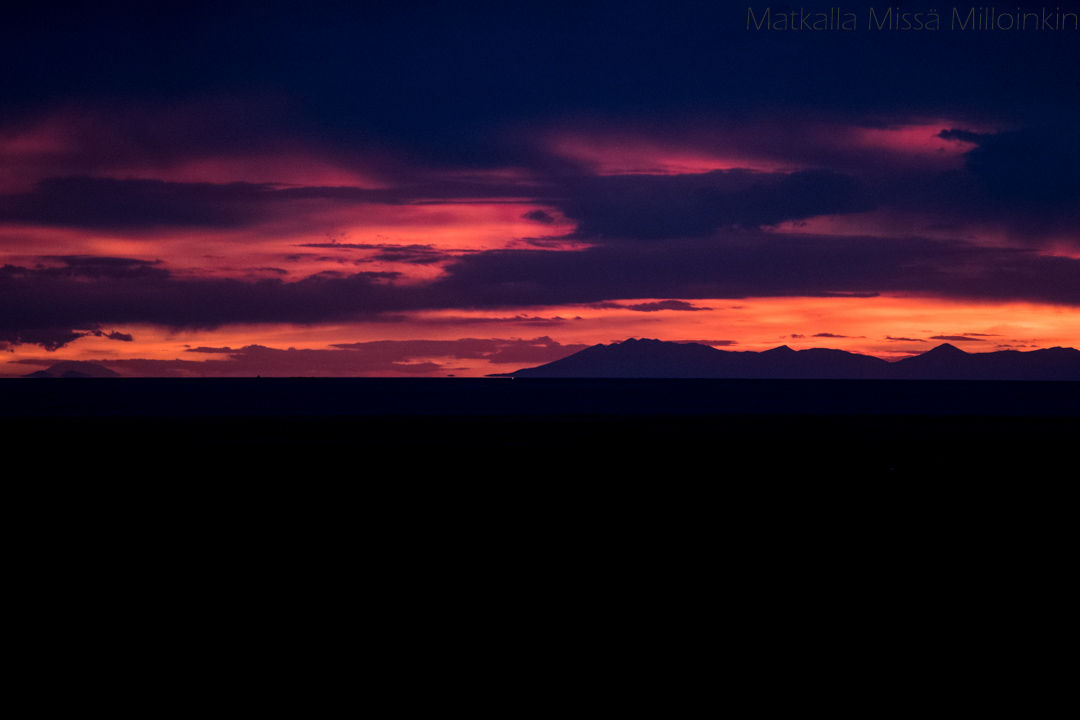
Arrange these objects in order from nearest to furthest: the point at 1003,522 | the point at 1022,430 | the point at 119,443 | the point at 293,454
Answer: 1. the point at 1003,522
2. the point at 293,454
3. the point at 119,443
4. the point at 1022,430

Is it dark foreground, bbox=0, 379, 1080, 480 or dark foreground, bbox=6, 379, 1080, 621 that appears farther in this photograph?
dark foreground, bbox=0, 379, 1080, 480

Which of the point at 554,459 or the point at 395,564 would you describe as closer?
the point at 395,564

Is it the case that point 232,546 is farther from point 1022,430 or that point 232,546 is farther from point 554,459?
point 1022,430

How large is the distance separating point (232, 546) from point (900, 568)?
11826 mm

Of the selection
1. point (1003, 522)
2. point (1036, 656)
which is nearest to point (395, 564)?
point (1036, 656)

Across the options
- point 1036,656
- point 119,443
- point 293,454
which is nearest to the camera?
point 1036,656

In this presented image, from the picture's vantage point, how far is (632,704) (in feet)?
26.2

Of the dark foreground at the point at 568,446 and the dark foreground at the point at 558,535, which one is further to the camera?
Result: the dark foreground at the point at 568,446

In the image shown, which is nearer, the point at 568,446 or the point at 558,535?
the point at 558,535

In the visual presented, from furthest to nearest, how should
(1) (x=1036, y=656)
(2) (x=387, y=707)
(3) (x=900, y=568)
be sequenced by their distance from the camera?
(3) (x=900, y=568), (1) (x=1036, y=656), (2) (x=387, y=707)

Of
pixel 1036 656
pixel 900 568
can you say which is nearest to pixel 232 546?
pixel 900 568

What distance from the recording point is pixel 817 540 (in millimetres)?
16297

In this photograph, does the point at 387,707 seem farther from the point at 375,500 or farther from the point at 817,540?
the point at 375,500

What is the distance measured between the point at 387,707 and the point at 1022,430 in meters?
57.1
